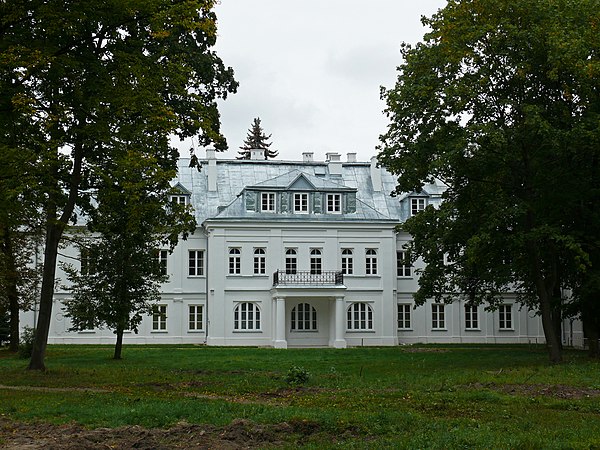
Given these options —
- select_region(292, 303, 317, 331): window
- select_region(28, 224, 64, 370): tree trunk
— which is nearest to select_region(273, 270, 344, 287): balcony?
select_region(292, 303, 317, 331): window

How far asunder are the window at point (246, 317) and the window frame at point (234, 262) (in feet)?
6.42

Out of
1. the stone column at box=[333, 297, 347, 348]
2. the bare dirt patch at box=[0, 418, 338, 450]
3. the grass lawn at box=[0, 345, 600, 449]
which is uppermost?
the stone column at box=[333, 297, 347, 348]

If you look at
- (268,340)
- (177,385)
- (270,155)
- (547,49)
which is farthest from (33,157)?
(270,155)

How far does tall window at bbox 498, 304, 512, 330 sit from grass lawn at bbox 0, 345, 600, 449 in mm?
27055

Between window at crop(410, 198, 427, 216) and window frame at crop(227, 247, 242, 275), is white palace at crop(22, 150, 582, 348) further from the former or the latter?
window at crop(410, 198, 427, 216)

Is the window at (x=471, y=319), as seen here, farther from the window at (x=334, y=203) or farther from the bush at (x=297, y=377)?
the bush at (x=297, y=377)

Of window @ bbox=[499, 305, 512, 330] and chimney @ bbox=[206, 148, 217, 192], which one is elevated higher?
chimney @ bbox=[206, 148, 217, 192]

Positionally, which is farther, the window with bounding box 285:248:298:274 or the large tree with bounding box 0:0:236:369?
the window with bounding box 285:248:298:274

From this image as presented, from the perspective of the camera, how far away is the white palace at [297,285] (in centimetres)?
4747

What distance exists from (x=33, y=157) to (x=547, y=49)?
1552cm

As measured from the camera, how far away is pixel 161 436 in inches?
442

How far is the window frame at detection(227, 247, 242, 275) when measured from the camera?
47.8m

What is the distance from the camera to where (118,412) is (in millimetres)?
13070

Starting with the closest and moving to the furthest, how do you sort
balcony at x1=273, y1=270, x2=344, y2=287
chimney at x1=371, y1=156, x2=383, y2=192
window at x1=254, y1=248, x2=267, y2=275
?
1. balcony at x1=273, y1=270, x2=344, y2=287
2. window at x1=254, y1=248, x2=267, y2=275
3. chimney at x1=371, y1=156, x2=383, y2=192
